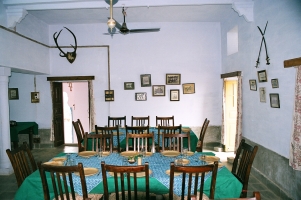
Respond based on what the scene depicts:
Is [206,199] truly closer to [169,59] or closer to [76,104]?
[169,59]

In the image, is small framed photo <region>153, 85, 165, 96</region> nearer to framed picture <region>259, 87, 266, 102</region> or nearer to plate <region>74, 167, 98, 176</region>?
framed picture <region>259, 87, 266, 102</region>

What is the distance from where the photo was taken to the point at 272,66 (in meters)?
4.34

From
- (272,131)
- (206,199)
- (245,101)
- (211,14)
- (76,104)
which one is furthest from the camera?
(76,104)

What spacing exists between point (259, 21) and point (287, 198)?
3.60 m

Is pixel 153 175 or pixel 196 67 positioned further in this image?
pixel 196 67

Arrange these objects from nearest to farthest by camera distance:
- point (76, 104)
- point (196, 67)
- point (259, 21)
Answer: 1. point (259, 21)
2. point (196, 67)
3. point (76, 104)

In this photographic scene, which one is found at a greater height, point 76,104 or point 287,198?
point 76,104

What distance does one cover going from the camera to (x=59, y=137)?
783cm

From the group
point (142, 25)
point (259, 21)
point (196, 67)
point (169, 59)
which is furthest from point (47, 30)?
point (259, 21)

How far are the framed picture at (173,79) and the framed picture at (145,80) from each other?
24.2 inches

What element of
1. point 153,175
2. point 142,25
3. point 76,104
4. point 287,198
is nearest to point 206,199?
point 153,175

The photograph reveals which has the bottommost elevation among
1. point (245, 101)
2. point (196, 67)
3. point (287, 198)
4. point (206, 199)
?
point (287, 198)

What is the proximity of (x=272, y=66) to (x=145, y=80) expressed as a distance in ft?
13.3

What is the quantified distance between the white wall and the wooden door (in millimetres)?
6050
